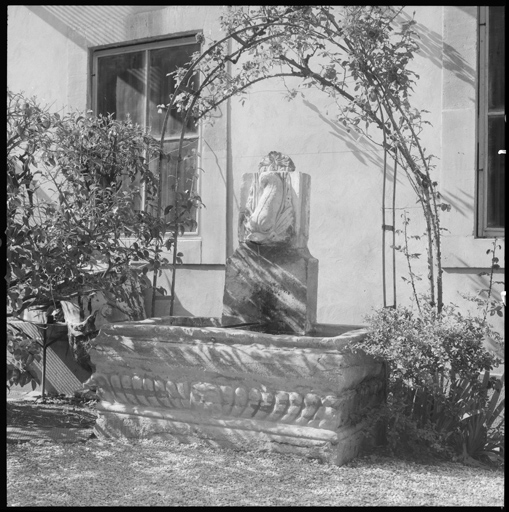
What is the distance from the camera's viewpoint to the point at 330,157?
6.04 metres

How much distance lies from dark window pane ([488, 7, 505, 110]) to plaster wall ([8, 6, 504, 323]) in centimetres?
15

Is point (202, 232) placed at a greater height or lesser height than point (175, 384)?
greater

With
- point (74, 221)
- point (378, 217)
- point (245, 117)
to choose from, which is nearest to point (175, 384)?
point (74, 221)

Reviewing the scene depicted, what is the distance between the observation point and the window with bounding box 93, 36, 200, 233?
6.88 m

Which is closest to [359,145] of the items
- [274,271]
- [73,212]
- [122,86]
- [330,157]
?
[330,157]

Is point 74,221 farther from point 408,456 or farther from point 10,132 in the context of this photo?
point 408,456

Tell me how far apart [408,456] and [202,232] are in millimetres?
2896

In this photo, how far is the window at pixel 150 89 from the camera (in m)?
6.88

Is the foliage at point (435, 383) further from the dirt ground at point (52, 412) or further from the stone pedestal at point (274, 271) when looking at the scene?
the dirt ground at point (52, 412)

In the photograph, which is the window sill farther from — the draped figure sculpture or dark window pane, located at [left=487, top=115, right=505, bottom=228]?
dark window pane, located at [left=487, top=115, right=505, bottom=228]

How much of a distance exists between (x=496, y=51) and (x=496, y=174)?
2.95ft

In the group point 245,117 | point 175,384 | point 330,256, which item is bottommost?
point 175,384

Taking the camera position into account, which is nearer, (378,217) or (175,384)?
(175,384)

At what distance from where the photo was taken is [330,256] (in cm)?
604
